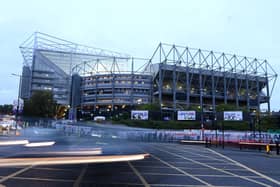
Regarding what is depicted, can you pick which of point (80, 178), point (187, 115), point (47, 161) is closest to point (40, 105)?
point (187, 115)

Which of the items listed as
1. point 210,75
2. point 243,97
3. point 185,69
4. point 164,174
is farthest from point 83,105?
point 164,174

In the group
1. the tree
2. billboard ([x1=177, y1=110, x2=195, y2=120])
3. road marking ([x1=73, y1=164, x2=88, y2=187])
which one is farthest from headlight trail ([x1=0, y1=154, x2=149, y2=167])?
the tree

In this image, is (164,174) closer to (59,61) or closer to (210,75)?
(210,75)

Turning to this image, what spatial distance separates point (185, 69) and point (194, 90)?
9845mm

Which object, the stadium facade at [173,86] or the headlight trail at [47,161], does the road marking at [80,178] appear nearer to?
the headlight trail at [47,161]

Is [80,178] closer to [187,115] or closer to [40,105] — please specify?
[187,115]

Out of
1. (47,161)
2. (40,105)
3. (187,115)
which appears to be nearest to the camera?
(47,161)

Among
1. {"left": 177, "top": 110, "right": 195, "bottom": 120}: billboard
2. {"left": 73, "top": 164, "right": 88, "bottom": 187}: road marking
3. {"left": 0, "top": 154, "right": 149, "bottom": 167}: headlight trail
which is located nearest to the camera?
{"left": 73, "top": 164, "right": 88, "bottom": 187}: road marking

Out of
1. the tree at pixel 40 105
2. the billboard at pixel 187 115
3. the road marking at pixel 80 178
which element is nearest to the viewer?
the road marking at pixel 80 178

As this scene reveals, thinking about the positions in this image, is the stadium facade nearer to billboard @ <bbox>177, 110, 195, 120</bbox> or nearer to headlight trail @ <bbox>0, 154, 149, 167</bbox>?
billboard @ <bbox>177, 110, 195, 120</bbox>

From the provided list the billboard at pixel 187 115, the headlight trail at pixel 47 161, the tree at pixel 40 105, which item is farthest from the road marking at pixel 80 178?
the tree at pixel 40 105

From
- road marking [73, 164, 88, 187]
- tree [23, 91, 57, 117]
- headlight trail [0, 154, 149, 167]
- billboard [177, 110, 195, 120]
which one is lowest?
road marking [73, 164, 88, 187]

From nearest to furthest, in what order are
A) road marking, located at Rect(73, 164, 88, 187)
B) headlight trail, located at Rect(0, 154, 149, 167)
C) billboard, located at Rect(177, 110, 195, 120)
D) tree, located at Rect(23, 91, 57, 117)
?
1. road marking, located at Rect(73, 164, 88, 187)
2. headlight trail, located at Rect(0, 154, 149, 167)
3. billboard, located at Rect(177, 110, 195, 120)
4. tree, located at Rect(23, 91, 57, 117)

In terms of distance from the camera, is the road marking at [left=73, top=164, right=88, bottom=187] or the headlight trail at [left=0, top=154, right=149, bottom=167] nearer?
the road marking at [left=73, top=164, right=88, bottom=187]
